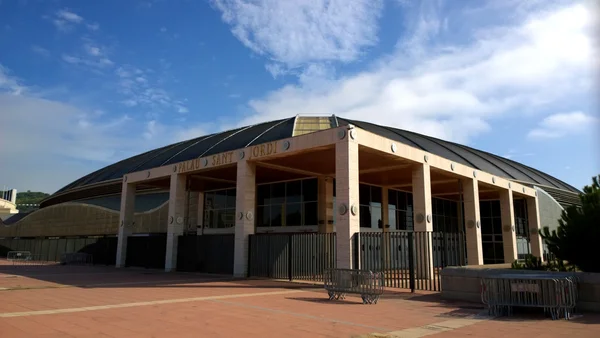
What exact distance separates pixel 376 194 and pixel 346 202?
13.0m

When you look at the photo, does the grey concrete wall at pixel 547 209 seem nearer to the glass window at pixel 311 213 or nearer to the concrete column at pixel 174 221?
the glass window at pixel 311 213

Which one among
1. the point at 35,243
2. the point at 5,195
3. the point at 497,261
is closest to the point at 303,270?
the point at 497,261

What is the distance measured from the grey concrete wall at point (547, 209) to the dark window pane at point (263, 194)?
2134cm

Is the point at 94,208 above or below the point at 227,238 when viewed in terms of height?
above

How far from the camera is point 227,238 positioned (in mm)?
21859

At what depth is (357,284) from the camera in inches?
506

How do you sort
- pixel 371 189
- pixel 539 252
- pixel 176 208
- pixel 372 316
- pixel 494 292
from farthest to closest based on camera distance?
pixel 539 252
pixel 371 189
pixel 176 208
pixel 494 292
pixel 372 316

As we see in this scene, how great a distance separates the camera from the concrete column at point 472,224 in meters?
24.8

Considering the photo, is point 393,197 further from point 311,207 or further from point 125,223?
point 125,223

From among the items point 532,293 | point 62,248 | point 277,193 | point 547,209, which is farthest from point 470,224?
point 62,248

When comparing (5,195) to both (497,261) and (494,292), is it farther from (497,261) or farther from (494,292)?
(494,292)

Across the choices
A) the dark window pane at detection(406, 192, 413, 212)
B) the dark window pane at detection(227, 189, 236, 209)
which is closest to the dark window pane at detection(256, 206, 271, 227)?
the dark window pane at detection(227, 189, 236, 209)

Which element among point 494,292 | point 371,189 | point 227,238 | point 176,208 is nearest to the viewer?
point 494,292

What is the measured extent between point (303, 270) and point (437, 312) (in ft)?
29.6
